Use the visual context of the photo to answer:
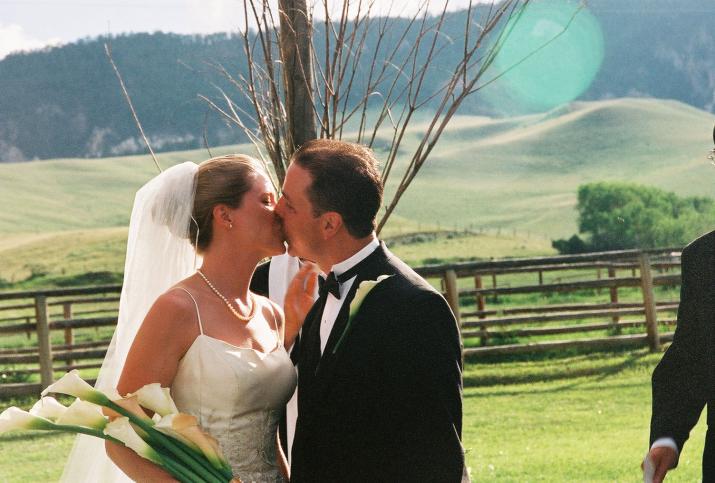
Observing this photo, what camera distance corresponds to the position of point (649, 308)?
13.2 metres

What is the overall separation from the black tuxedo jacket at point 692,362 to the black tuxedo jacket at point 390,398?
32.0 inches

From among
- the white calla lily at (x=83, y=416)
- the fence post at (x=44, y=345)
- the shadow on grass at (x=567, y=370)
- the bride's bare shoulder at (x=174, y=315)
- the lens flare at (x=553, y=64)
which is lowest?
the shadow on grass at (x=567, y=370)

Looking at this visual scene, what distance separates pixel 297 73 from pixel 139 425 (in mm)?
2257

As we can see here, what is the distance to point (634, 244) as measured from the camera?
62.7 m

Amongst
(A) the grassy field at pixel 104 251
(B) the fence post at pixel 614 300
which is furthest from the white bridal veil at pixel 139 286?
(A) the grassy field at pixel 104 251

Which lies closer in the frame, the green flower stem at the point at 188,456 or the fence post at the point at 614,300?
the green flower stem at the point at 188,456

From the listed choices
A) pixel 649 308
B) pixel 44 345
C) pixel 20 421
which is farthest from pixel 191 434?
pixel 649 308

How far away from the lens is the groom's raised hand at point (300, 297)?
341 centimetres

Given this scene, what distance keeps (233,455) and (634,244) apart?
206 ft

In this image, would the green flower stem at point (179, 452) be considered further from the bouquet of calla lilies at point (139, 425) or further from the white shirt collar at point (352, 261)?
the white shirt collar at point (352, 261)

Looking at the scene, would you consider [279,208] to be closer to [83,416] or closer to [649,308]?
[83,416]

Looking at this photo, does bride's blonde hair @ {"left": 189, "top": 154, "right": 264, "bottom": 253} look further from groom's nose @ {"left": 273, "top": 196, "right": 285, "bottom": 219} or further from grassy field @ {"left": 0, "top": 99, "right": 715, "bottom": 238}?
grassy field @ {"left": 0, "top": 99, "right": 715, "bottom": 238}

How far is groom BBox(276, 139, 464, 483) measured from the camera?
8.24 ft

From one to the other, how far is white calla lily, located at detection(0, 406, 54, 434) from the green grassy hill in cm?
6159
